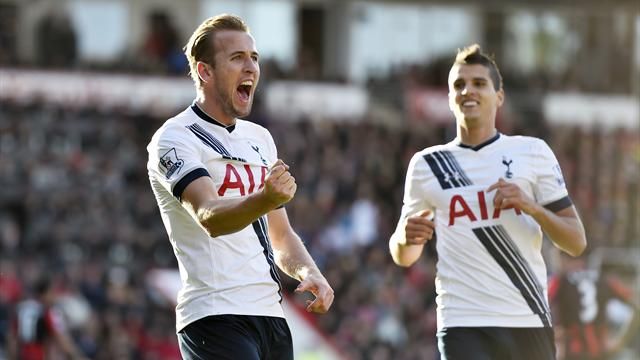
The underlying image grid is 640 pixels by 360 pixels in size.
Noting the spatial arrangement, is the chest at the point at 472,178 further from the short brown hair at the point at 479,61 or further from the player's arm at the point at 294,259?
the player's arm at the point at 294,259

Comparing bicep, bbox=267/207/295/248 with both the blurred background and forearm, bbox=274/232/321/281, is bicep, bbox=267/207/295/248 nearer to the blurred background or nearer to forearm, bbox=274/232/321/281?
forearm, bbox=274/232/321/281

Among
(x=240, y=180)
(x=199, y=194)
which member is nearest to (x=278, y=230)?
(x=240, y=180)

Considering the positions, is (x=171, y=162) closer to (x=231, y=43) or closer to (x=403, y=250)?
(x=231, y=43)

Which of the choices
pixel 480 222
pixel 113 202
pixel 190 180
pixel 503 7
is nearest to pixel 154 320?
pixel 113 202

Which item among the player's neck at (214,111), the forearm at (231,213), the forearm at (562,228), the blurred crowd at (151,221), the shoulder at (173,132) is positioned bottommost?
the blurred crowd at (151,221)

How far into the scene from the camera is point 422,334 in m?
21.2

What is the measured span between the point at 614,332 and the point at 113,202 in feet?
40.4

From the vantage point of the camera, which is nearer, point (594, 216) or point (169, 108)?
point (594, 216)

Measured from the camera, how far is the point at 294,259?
6207 millimetres

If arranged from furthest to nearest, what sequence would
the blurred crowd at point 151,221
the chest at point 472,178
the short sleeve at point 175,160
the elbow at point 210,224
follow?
the blurred crowd at point 151,221, the chest at point 472,178, the short sleeve at point 175,160, the elbow at point 210,224

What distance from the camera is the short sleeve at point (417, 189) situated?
751 cm

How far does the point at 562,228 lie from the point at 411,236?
2.49 feet

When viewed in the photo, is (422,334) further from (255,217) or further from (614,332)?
(255,217)

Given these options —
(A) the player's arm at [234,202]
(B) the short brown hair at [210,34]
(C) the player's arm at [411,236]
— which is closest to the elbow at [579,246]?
(C) the player's arm at [411,236]
